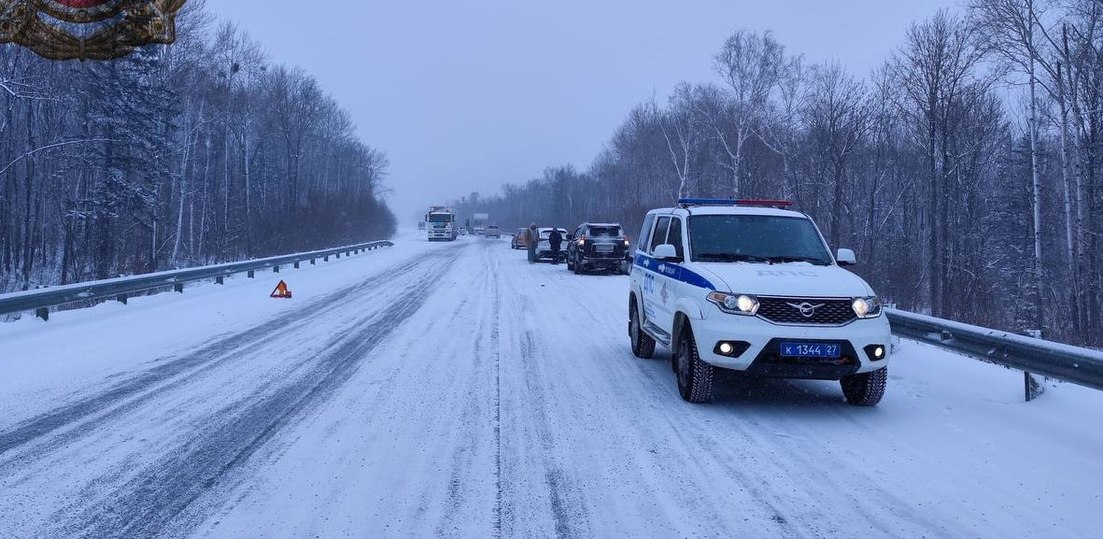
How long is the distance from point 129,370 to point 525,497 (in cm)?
634


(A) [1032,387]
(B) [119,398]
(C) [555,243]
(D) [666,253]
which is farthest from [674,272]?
(C) [555,243]

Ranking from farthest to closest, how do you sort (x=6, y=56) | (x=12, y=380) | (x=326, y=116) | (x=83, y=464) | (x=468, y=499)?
(x=326, y=116) → (x=6, y=56) → (x=12, y=380) → (x=83, y=464) → (x=468, y=499)

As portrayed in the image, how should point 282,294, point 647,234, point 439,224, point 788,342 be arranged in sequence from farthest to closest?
point 439,224, point 282,294, point 647,234, point 788,342

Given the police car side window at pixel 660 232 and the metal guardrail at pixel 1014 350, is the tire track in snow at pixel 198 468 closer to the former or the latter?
the police car side window at pixel 660 232

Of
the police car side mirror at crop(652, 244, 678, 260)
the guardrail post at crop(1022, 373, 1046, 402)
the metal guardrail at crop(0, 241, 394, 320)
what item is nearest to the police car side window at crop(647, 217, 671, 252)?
the police car side mirror at crop(652, 244, 678, 260)

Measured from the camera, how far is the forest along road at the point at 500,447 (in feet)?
13.4

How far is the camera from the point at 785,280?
668 centimetres

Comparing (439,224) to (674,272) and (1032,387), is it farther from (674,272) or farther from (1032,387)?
(1032,387)

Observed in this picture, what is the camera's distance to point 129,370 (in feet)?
27.6

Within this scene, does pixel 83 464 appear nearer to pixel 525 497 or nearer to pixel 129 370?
pixel 525 497

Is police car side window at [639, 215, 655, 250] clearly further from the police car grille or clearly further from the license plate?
the license plate

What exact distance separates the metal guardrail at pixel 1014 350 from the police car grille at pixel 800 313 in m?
1.78

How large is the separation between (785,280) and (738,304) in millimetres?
554

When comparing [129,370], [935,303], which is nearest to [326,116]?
[935,303]
